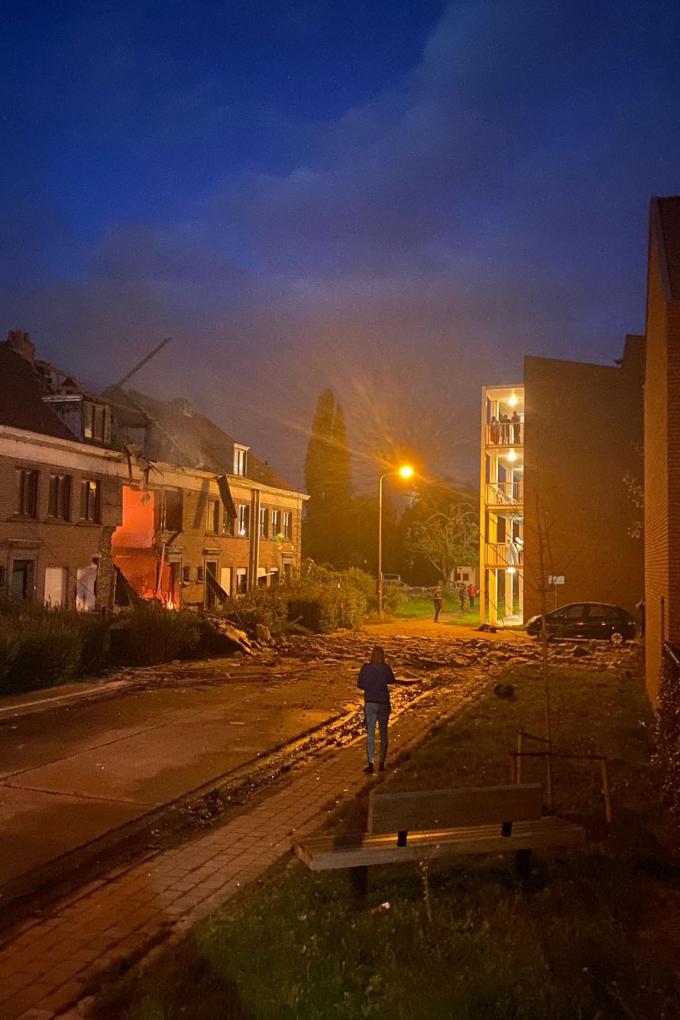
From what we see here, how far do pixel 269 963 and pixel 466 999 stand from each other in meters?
1.18

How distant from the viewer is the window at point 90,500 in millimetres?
33906

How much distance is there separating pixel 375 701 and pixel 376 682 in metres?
0.25

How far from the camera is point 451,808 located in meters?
6.23

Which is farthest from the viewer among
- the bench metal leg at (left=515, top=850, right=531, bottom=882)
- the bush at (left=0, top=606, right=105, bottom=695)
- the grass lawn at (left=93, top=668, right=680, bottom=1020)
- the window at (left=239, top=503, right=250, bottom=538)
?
the window at (left=239, top=503, right=250, bottom=538)

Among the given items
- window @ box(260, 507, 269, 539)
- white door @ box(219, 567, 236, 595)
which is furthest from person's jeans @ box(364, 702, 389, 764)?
window @ box(260, 507, 269, 539)

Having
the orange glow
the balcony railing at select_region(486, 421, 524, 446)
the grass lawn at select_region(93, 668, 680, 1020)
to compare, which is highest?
the balcony railing at select_region(486, 421, 524, 446)

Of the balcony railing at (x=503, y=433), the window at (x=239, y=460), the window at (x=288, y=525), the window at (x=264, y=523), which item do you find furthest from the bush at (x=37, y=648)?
the window at (x=288, y=525)

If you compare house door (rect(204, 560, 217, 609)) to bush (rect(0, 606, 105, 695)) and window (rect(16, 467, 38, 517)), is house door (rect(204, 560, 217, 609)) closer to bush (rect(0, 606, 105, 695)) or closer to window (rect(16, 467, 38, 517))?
window (rect(16, 467, 38, 517))

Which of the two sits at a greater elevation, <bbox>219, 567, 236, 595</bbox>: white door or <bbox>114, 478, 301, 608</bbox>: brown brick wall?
<bbox>114, 478, 301, 608</bbox>: brown brick wall

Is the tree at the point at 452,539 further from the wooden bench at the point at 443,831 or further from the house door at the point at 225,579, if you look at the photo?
the wooden bench at the point at 443,831

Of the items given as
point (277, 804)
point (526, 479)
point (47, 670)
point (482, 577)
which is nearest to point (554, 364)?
point (526, 479)

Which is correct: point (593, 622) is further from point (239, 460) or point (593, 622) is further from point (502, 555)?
point (239, 460)

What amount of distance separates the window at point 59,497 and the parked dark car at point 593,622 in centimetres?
1828

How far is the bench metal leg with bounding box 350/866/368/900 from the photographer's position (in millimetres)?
6090
